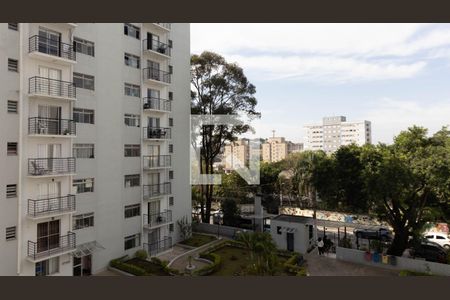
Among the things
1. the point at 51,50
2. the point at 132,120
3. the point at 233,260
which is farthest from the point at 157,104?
the point at 233,260

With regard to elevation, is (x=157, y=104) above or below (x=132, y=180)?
above

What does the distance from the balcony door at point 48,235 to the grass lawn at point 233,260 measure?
7.26m

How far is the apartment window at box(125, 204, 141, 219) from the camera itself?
1805 cm

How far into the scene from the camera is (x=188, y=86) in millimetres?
22484

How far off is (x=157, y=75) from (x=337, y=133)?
70.3 meters

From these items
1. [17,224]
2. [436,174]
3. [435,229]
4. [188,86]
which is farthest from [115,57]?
[435,229]

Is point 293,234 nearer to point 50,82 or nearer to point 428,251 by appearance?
point 428,251

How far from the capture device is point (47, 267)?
14.3m

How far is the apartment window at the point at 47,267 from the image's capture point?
14.0 meters

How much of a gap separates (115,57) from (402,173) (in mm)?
15356

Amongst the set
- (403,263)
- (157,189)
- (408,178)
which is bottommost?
(403,263)

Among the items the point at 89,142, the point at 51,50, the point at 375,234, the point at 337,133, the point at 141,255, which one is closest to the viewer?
the point at 51,50

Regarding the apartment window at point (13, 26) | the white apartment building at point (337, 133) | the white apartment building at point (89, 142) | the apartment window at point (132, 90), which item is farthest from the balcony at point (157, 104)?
the white apartment building at point (337, 133)

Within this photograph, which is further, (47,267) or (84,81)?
(84,81)
